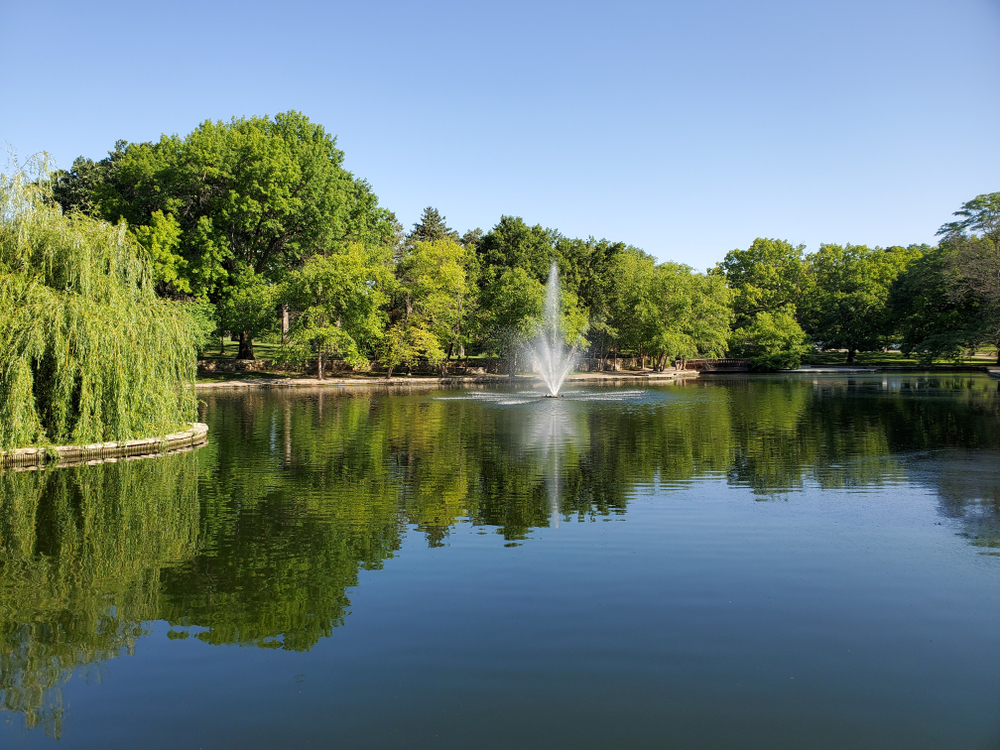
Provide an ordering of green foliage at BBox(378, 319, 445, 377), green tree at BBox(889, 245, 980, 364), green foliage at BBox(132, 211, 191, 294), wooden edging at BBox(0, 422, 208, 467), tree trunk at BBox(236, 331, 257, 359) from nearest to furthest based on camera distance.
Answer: wooden edging at BBox(0, 422, 208, 467), green foliage at BBox(132, 211, 191, 294), tree trunk at BBox(236, 331, 257, 359), green foliage at BBox(378, 319, 445, 377), green tree at BBox(889, 245, 980, 364)

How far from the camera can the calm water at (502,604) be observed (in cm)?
596

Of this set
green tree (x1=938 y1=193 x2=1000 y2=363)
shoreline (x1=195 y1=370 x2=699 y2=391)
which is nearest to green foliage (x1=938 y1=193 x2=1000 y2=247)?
green tree (x1=938 y1=193 x2=1000 y2=363)

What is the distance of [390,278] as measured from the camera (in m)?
56.6

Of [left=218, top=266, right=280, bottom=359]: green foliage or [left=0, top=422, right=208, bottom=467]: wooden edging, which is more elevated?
[left=218, top=266, right=280, bottom=359]: green foliage

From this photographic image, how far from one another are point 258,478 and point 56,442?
567 cm

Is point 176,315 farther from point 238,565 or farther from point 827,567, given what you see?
point 827,567

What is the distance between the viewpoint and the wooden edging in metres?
17.1

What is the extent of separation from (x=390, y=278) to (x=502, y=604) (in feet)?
164

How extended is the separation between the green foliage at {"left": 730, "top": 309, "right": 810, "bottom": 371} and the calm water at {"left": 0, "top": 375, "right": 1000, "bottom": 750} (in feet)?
202

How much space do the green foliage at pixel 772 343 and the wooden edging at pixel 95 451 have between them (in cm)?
6782

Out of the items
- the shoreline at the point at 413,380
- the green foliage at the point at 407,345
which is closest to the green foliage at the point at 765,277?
the shoreline at the point at 413,380

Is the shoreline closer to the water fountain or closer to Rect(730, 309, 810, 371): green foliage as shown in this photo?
the water fountain

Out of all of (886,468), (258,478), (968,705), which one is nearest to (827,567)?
(968,705)

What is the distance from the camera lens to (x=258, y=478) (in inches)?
639
